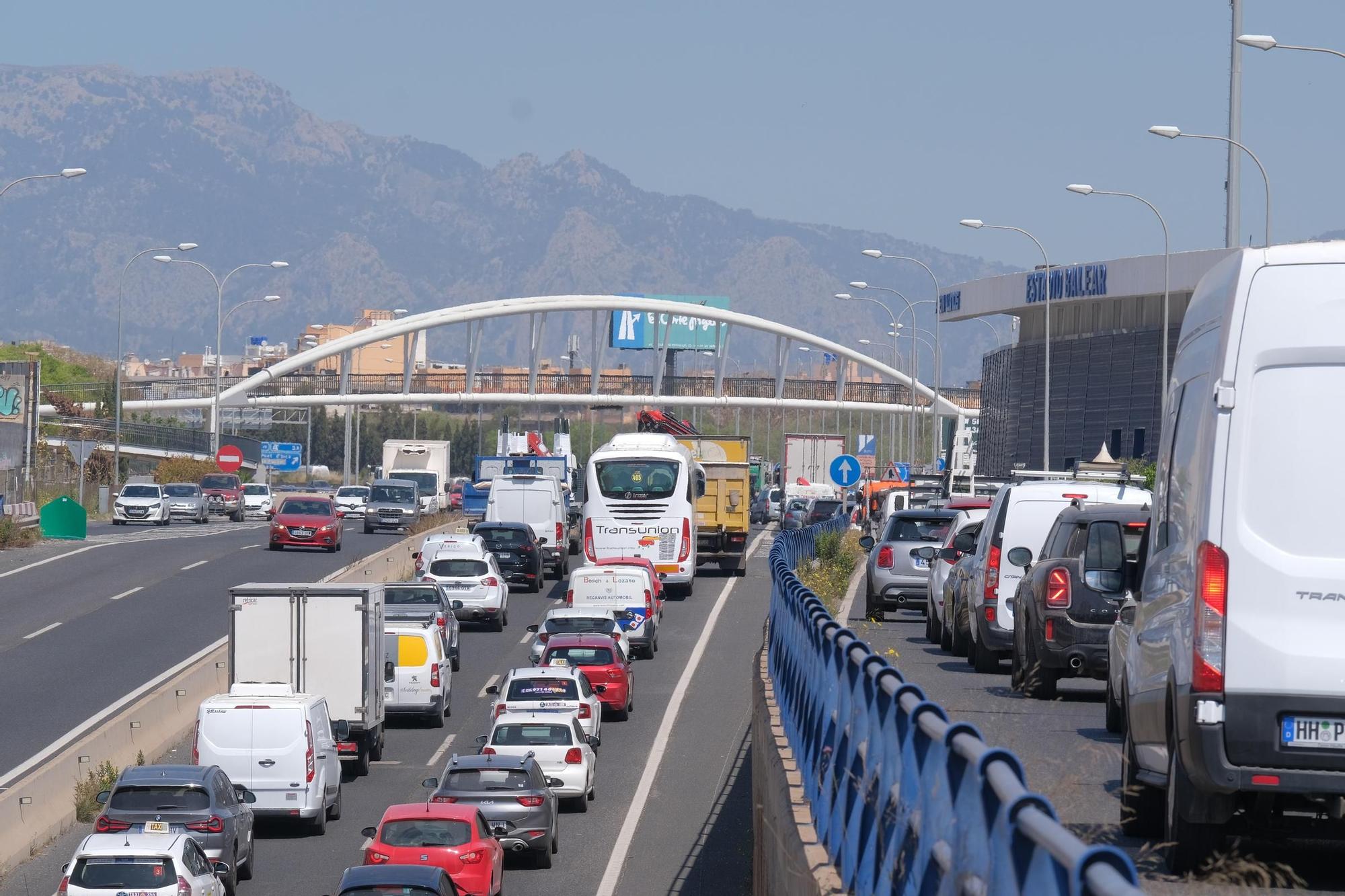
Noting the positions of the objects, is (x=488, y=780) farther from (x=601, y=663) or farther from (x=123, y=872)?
(x=601, y=663)

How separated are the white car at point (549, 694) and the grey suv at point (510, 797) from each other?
421 cm

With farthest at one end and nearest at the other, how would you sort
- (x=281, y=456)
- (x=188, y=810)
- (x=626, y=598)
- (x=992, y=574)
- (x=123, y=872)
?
(x=281, y=456)
(x=626, y=598)
(x=188, y=810)
(x=992, y=574)
(x=123, y=872)

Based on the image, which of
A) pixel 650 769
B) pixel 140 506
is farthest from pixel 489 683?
pixel 140 506

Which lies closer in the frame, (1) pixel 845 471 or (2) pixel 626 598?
(2) pixel 626 598

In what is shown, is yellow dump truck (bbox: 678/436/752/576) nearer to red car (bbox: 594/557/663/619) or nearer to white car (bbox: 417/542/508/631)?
red car (bbox: 594/557/663/619)

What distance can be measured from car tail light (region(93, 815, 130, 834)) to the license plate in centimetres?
1497

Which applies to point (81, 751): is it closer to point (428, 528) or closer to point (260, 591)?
point (260, 591)

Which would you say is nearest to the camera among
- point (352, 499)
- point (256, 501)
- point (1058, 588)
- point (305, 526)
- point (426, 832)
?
point (1058, 588)

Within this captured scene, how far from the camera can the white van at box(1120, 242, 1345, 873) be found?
24.2 ft

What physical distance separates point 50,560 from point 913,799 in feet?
150

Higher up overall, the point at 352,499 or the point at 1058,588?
the point at 1058,588

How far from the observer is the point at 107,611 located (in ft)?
129

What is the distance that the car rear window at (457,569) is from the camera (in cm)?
4081

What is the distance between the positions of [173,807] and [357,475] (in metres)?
117
